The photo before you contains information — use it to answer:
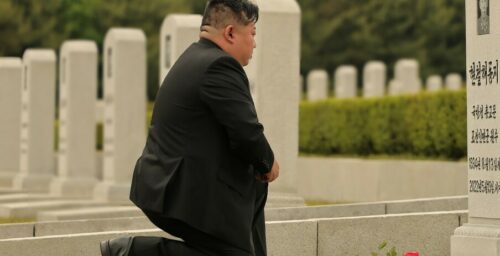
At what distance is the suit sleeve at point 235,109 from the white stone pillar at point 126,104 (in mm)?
12741

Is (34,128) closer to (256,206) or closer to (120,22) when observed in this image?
(256,206)

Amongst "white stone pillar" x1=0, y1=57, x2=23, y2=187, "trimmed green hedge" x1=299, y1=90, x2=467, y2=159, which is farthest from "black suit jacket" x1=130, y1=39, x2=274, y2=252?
"white stone pillar" x1=0, y1=57, x2=23, y2=187

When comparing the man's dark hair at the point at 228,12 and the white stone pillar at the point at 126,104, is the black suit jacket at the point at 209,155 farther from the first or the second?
the white stone pillar at the point at 126,104

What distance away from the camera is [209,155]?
558 cm

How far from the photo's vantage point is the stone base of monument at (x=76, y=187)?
1984 centimetres

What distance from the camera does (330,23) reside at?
156 ft

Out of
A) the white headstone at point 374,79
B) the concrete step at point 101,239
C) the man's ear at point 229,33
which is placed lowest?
the concrete step at point 101,239

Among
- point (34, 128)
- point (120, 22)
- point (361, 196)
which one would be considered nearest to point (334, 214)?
point (361, 196)

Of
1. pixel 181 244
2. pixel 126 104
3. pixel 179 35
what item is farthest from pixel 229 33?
pixel 126 104

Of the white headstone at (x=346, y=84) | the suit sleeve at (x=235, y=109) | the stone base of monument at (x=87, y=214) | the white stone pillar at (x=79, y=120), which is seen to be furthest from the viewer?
the white headstone at (x=346, y=84)

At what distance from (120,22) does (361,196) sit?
2720 cm

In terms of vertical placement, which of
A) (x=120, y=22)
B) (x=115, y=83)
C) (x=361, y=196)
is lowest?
(x=361, y=196)

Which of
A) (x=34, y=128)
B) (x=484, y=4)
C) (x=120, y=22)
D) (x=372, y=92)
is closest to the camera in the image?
(x=484, y=4)

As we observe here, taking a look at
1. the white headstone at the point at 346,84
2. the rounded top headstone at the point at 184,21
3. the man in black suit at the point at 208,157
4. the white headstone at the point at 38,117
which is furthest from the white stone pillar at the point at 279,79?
the white headstone at the point at 346,84
